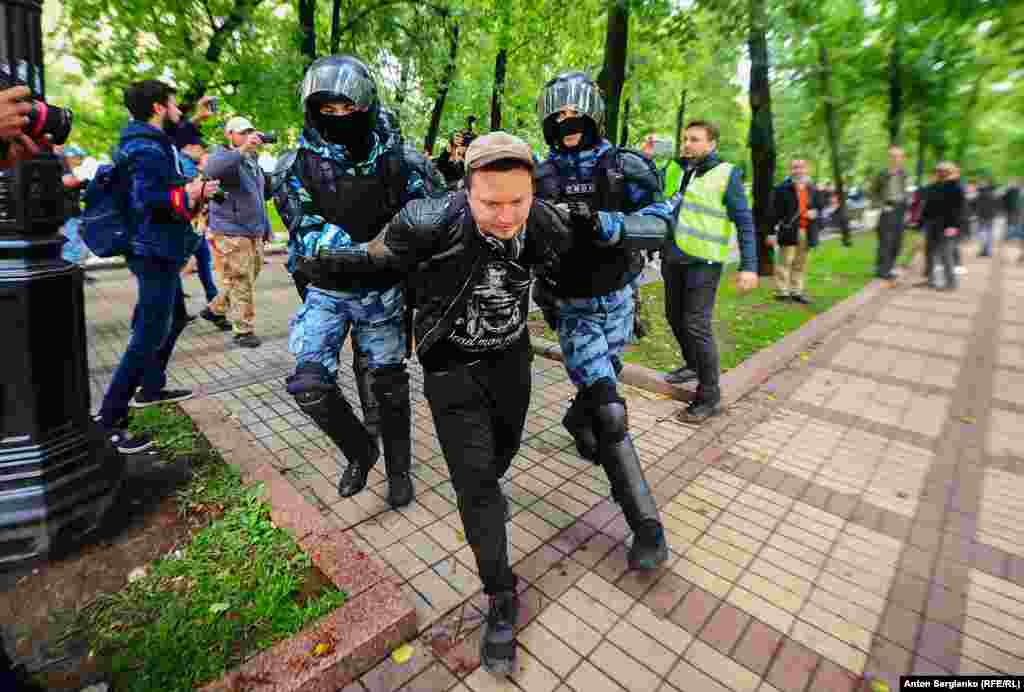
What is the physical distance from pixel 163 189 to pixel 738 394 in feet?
16.3

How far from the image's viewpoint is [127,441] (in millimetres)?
3834

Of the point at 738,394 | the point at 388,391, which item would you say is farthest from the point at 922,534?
the point at 388,391

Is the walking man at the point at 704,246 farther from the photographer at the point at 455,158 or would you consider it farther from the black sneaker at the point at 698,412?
the photographer at the point at 455,158

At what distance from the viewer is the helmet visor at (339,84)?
2.64 metres

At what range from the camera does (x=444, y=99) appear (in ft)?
42.2

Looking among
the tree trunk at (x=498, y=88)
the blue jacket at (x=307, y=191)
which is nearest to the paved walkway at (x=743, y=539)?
the blue jacket at (x=307, y=191)

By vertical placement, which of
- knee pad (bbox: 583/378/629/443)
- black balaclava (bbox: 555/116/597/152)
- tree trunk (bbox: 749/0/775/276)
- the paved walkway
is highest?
tree trunk (bbox: 749/0/775/276)

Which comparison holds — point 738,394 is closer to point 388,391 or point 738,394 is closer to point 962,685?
point 962,685

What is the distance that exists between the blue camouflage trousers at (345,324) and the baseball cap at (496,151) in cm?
131

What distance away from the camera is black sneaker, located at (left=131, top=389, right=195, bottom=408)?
15.1ft

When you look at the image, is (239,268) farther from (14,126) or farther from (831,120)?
(831,120)

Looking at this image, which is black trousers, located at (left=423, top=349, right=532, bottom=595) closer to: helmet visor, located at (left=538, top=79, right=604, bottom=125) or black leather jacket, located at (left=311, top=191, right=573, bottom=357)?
black leather jacket, located at (left=311, top=191, right=573, bottom=357)

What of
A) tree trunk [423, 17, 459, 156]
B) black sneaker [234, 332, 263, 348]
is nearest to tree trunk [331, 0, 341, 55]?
tree trunk [423, 17, 459, 156]

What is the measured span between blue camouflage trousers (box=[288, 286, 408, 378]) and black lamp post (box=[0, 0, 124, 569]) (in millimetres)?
1231
